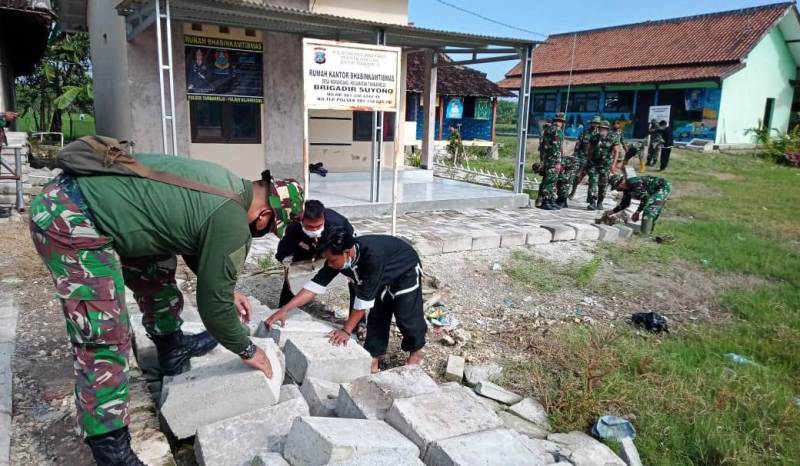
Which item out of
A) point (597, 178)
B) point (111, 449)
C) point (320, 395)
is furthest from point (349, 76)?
point (597, 178)

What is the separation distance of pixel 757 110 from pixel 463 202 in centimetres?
2124

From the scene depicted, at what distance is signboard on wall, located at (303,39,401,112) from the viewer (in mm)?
6238

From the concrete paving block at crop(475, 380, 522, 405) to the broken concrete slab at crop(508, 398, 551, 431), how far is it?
67mm

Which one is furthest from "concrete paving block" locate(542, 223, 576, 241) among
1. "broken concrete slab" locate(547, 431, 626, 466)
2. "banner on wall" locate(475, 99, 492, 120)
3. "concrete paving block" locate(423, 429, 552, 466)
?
"banner on wall" locate(475, 99, 492, 120)

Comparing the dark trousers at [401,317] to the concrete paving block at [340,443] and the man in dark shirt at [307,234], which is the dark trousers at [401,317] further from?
the concrete paving block at [340,443]

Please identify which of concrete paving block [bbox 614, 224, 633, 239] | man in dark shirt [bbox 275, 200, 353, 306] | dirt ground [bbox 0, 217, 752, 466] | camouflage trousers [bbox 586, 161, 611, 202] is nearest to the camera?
dirt ground [bbox 0, 217, 752, 466]

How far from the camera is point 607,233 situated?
25.5 feet

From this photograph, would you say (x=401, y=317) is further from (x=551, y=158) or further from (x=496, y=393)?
(x=551, y=158)

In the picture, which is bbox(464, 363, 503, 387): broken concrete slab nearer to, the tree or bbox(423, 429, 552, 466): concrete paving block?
bbox(423, 429, 552, 466): concrete paving block

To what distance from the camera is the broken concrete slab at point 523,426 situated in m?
3.05

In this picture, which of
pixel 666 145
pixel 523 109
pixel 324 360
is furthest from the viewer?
pixel 666 145

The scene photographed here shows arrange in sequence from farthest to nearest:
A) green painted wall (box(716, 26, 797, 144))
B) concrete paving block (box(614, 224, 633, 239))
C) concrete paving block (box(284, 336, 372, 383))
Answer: green painted wall (box(716, 26, 797, 144))
concrete paving block (box(614, 224, 633, 239))
concrete paving block (box(284, 336, 372, 383))

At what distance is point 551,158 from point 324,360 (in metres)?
7.45

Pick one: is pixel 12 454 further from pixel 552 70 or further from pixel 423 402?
pixel 552 70
